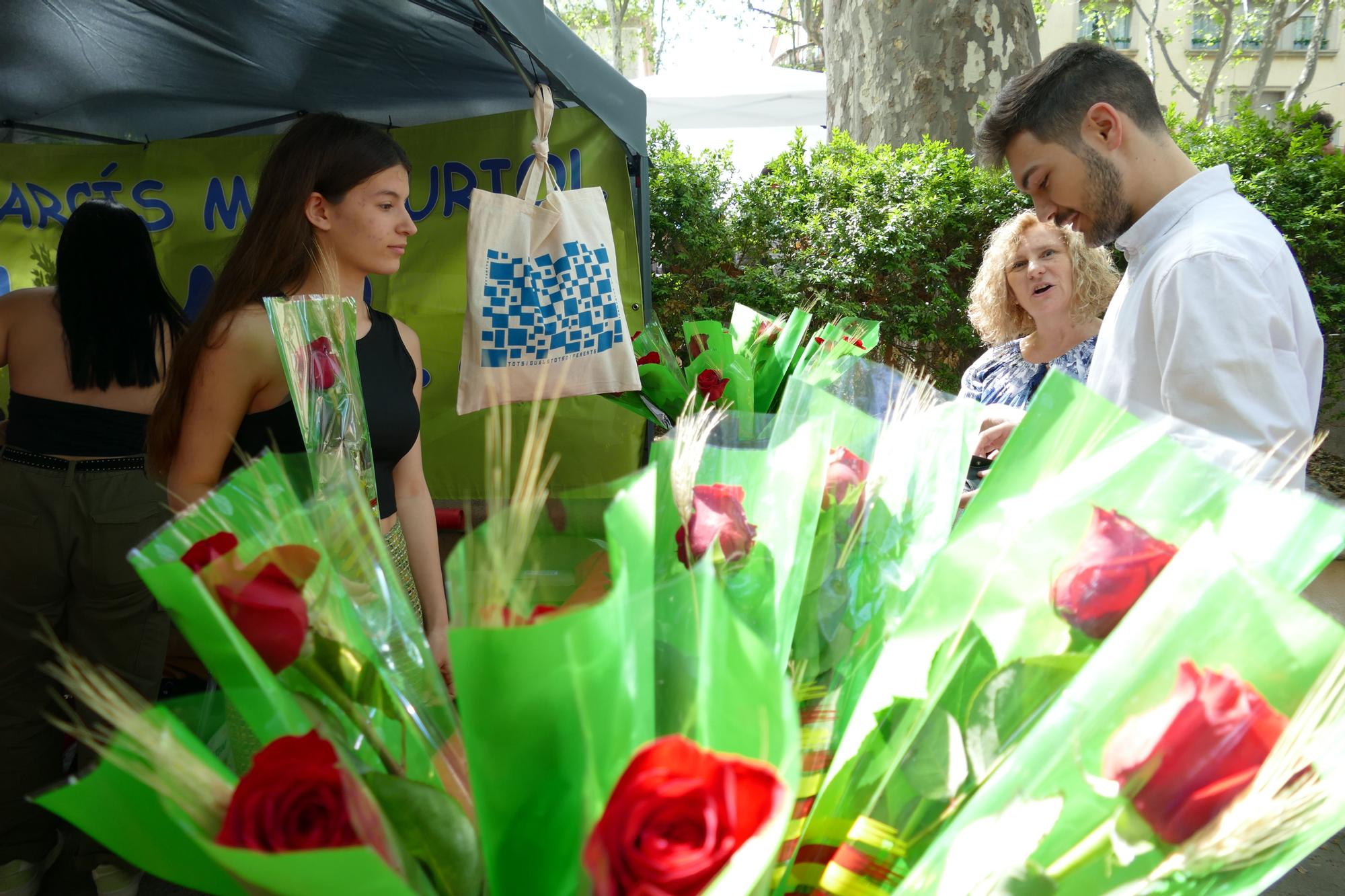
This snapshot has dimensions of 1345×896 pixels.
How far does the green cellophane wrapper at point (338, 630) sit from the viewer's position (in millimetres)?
741

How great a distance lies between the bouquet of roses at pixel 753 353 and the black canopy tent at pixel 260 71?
0.89m

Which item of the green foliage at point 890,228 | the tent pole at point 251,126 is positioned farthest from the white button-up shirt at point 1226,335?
the tent pole at point 251,126

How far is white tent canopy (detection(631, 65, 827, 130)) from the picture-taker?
892 centimetres

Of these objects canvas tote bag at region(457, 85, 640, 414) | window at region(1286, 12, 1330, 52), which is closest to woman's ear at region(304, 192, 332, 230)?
canvas tote bag at region(457, 85, 640, 414)

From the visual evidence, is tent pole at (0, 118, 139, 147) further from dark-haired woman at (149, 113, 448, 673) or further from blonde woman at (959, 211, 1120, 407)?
blonde woman at (959, 211, 1120, 407)

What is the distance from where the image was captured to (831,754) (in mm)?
868

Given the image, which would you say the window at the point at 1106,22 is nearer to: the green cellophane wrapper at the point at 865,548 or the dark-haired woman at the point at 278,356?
the dark-haired woman at the point at 278,356

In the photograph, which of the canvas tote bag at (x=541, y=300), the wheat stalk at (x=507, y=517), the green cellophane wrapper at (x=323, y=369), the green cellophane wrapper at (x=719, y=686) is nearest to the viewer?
the green cellophane wrapper at (x=719, y=686)

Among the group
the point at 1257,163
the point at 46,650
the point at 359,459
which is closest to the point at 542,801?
the point at 359,459

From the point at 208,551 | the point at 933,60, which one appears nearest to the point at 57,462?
the point at 208,551

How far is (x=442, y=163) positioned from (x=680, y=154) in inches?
67.9

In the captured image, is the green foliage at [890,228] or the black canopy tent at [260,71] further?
the green foliage at [890,228]

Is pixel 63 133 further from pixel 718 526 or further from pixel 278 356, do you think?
pixel 718 526

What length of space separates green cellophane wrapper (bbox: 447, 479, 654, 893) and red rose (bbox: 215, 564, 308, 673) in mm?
163
